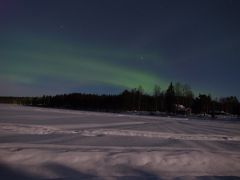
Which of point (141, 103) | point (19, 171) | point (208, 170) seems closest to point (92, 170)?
point (19, 171)

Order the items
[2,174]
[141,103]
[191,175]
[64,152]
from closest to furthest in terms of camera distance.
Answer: [2,174]
[191,175]
[64,152]
[141,103]

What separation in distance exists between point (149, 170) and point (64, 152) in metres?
2.37

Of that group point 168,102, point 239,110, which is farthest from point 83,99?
point 239,110

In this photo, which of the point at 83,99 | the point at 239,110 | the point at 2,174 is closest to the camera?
the point at 2,174

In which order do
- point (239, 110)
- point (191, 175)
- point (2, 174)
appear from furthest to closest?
point (239, 110) → point (191, 175) → point (2, 174)

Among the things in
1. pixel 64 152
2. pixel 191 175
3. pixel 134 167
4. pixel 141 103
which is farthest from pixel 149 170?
pixel 141 103

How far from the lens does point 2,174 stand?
431cm

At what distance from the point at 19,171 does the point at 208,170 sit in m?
4.14

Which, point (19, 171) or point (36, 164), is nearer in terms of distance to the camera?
point (19, 171)

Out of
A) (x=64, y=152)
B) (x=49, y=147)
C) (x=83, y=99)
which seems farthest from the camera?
(x=83, y=99)

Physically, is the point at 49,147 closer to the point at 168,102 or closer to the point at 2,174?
the point at 2,174

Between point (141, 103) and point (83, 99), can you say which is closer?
point (141, 103)

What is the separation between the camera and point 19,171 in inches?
178

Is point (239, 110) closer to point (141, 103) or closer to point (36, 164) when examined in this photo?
point (141, 103)
